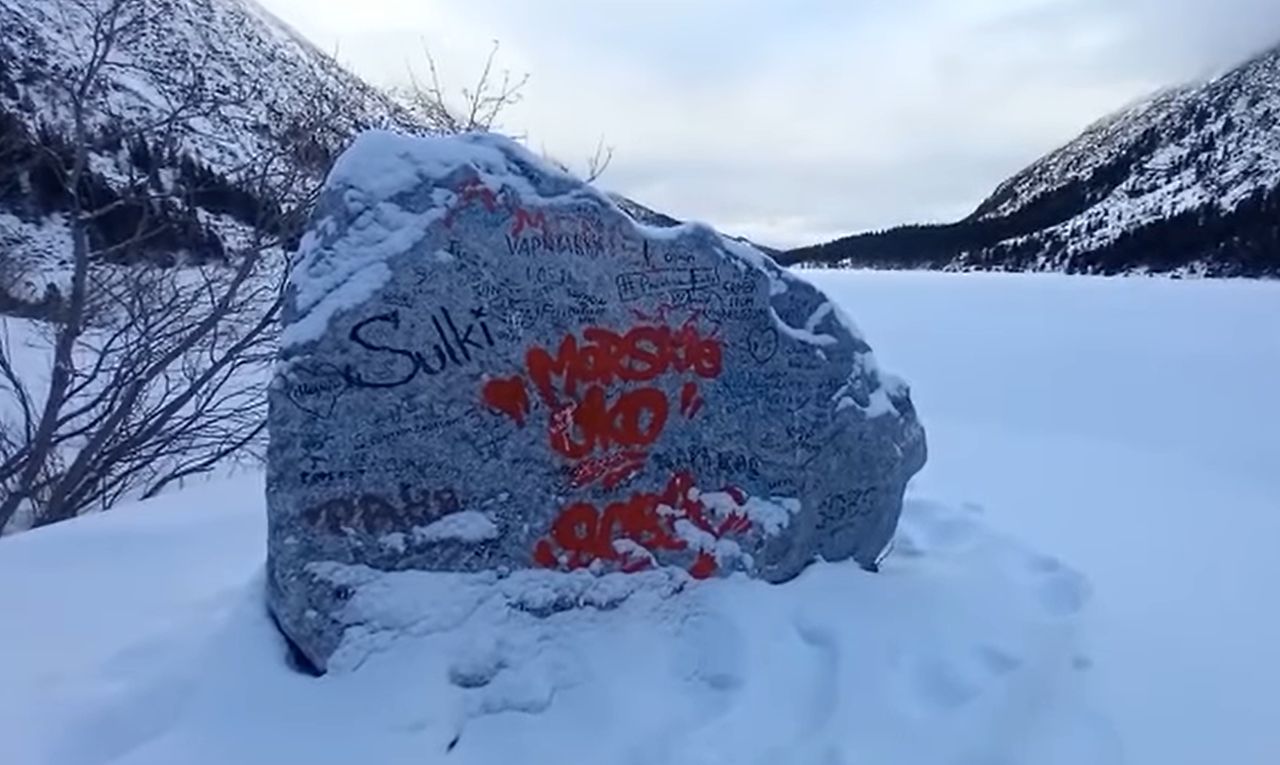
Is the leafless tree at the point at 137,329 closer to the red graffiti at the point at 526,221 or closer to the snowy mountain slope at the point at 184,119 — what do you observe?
the snowy mountain slope at the point at 184,119

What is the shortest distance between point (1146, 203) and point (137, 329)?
3296 inches

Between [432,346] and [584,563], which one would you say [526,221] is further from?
[584,563]

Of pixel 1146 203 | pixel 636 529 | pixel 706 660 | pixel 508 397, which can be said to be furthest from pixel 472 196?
pixel 1146 203

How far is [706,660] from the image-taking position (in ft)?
11.7

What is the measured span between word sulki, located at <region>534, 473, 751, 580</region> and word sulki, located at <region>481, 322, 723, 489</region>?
0.14m

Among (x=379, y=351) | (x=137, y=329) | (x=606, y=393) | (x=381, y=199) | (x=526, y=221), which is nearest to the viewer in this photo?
(x=379, y=351)

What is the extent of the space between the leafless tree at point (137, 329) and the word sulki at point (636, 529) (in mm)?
5428

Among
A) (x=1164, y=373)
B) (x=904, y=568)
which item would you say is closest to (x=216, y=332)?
(x=904, y=568)

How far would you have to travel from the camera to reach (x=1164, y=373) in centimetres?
988

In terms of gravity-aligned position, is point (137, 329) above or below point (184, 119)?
below

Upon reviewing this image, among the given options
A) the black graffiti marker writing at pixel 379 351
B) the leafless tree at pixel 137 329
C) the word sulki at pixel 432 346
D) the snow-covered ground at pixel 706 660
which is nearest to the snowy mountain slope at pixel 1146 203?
the leafless tree at pixel 137 329

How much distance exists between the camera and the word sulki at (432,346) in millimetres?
3504

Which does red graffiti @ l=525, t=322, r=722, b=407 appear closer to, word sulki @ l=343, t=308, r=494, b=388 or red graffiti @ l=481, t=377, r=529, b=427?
red graffiti @ l=481, t=377, r=529, b=427

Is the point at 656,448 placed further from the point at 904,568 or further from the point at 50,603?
the point at 50,603
